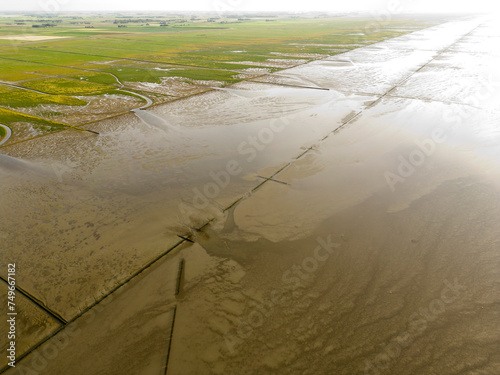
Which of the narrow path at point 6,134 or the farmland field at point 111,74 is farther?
the farmland field at point 111,74

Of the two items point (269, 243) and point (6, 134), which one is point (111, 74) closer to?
point (6, 134)

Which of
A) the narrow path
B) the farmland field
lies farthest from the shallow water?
the farmland field

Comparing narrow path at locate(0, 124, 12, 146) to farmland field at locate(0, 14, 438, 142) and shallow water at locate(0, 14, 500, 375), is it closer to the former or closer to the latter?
farmland field at locate(0, 14, 438, 142)

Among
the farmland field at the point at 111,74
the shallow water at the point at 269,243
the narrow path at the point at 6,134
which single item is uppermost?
the farmland field at the point at 111,74

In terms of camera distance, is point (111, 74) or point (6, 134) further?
point (111, 74)

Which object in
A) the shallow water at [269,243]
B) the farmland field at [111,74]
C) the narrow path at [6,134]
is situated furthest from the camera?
the farmland field at [111,74]

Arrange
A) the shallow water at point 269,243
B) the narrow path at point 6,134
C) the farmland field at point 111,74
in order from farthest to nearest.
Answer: the farmland field at point 111,74, the narrow path at point 6,134, the shallow water at point 269,243

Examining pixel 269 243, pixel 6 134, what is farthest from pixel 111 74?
pixel 269 243

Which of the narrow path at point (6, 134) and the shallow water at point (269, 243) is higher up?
the narrow path at point (6, 134)

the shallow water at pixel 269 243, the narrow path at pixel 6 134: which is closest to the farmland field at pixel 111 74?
the narrow path at pixel 6 134

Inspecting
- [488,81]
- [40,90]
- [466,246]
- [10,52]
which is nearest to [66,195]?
[466,246]

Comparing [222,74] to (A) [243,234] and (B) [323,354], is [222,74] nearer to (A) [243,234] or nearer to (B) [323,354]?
(A) [243,234]

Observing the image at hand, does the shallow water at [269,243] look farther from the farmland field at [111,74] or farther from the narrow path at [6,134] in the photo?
the farmland field at [111,74]
